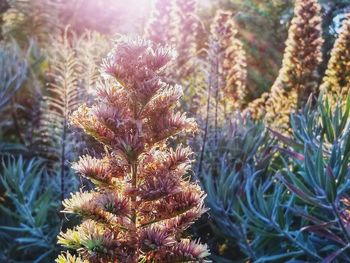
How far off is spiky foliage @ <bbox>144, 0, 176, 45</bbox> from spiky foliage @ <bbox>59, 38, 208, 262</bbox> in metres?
5.42

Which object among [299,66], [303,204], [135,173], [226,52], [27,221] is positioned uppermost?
[135,173]

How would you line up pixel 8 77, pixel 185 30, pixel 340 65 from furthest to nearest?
pixel 185 30 < pixel 340 65 < pixel 8 77

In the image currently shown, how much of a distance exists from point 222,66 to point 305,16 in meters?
2.33

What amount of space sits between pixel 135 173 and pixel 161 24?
5797 mm

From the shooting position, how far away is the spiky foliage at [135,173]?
8.43ft

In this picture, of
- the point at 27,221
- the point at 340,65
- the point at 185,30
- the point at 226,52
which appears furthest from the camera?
the point at 185,30

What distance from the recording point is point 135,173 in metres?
2.67

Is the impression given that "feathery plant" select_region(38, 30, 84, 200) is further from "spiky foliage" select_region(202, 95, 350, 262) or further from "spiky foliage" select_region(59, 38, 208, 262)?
"spiky foliage" select_region(59, 38, 208, 262)

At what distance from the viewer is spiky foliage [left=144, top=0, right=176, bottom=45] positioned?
321 inches

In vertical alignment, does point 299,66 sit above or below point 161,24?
below

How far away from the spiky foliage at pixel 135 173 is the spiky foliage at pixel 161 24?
5.42 metres

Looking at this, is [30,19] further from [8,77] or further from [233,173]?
[233,173]

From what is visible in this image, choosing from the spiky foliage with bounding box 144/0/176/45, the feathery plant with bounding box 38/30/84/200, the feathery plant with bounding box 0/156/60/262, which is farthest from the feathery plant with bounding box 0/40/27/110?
the spiky foliage with bounding box 144/0/176/45

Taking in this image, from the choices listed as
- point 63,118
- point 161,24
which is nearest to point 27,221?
point 63,118
